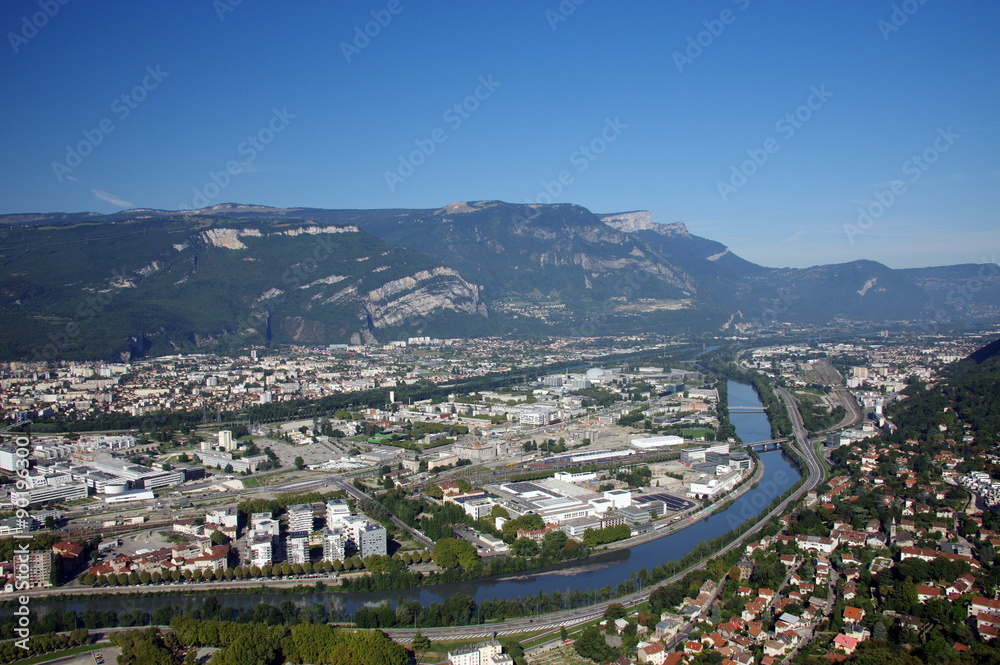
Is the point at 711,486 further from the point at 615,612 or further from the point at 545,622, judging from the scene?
the point at 545,622

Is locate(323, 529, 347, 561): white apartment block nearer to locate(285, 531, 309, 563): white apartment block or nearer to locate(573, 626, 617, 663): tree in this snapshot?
locate(285, 531, 309, 563): white apartment block

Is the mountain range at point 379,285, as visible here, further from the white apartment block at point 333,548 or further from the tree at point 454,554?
the tree at point 454,554

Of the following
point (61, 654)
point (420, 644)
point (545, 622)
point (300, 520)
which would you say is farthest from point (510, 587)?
point (61, 654)

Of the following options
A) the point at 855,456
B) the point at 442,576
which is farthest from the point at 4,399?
the point at 855,456

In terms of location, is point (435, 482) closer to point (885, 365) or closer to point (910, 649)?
point (910, 649)

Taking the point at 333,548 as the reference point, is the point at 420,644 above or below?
below

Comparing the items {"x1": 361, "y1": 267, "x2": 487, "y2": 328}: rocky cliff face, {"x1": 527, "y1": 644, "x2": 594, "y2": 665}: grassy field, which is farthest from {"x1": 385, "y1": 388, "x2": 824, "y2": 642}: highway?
{"x1": 361, "y1": 267, "x2": 487, "y2": 328}: rocky cliff face

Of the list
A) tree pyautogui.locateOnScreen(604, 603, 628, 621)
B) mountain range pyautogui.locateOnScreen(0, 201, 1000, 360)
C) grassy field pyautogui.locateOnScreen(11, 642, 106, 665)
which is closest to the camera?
grassy field pyautogui.locateOnScreen(11, 642, 106, 665)
